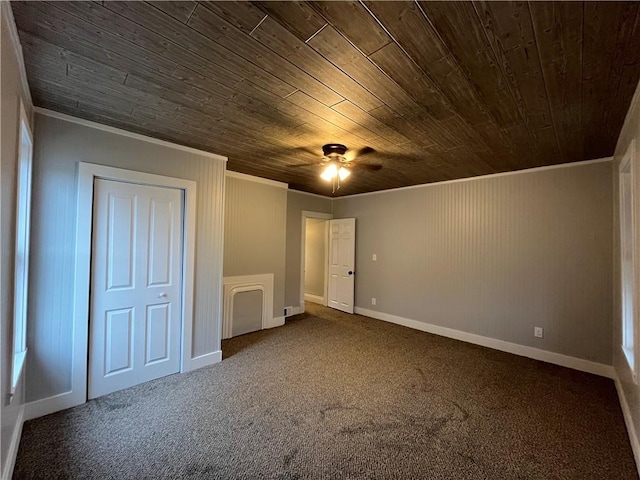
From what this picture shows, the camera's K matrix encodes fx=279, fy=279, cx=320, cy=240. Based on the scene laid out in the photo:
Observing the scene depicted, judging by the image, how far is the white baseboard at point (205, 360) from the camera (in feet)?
10.1

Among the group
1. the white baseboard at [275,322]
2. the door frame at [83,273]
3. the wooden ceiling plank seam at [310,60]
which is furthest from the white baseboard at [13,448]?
the white baseboard at [275,322]

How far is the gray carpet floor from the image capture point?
1780mm

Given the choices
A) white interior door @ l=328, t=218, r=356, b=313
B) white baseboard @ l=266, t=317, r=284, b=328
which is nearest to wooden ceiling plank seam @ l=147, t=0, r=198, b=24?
white baseboard @ l=266, t=317, r=284, b=328

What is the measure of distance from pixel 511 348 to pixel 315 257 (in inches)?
162

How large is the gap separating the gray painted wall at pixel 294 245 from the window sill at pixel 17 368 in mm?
3504

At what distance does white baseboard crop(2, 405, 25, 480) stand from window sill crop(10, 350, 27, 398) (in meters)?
0.31

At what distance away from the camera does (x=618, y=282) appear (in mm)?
2811

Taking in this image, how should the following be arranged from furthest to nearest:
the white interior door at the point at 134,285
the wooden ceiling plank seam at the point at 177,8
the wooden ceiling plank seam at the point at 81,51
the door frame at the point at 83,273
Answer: the white interior door at the point at 134,285, the door frame at the point at 83,273, the wooden ceiling plank seam at the point at 81,51, the wooden ceiling plank seam at the point at 177,8

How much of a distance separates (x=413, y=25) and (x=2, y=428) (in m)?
2.87

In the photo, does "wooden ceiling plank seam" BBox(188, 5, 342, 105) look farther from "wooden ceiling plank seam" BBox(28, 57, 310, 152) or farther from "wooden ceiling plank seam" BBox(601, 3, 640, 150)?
"wooden ceiling plank seam" BBox(601, 3, 640, 150)

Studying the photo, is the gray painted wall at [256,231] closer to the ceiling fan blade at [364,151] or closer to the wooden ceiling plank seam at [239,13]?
the ceiling fan blade at [364,151]

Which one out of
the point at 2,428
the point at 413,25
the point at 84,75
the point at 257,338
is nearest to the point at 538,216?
the point at 413,25

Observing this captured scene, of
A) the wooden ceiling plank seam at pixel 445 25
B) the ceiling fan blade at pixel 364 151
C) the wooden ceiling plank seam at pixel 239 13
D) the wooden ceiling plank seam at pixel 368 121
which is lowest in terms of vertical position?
the wooden ceiling plank seam at pixel 368 121

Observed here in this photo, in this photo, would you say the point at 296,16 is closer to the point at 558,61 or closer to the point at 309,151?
the point at 558,61
